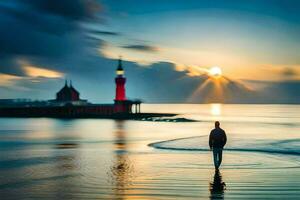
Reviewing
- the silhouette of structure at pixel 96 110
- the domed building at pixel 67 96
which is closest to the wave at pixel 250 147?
the silhouette of structure at pixel 96 110

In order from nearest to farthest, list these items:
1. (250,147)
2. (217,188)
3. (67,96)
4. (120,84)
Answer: (217,188), (250,147), (120,84), (67,96)

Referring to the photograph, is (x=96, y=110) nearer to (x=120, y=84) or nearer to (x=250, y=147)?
(x=120, y=84)

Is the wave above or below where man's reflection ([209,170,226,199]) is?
above

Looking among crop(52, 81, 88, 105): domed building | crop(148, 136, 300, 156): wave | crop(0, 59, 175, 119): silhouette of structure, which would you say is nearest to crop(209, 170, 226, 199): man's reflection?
crop(148, 136, 300, 156): wave

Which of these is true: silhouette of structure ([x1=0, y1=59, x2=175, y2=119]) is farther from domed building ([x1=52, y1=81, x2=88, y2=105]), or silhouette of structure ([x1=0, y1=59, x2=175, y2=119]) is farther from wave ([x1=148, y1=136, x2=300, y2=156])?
wave ([x1=148, y1=136, x2=300, y2=156])

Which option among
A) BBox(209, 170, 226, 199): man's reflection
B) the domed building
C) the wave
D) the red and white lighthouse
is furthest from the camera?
the domed building

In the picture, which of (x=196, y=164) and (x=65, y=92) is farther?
(x=65, y=92)

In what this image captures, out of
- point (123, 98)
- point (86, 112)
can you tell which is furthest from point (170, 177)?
point (86, 112)

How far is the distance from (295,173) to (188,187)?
518 centimetres

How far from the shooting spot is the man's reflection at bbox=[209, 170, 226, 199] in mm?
12359

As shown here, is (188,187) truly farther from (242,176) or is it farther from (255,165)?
(255,165)

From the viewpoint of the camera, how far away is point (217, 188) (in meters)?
13.5

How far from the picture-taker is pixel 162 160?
2208 cm

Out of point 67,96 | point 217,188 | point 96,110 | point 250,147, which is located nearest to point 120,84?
point 96,110
